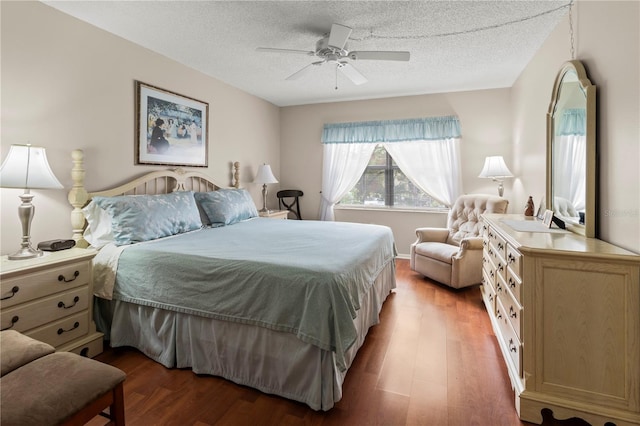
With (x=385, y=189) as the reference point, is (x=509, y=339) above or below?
below

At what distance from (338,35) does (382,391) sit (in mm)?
2449

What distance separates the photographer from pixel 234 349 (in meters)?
1.92

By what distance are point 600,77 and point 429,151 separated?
2.74 metres

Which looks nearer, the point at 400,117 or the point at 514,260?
the point at 514,260

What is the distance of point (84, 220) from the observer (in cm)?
250

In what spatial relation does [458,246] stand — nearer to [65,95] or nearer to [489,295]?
[489,295]

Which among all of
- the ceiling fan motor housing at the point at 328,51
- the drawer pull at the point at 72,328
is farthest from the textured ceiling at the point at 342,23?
the drawer pull at the point at 72,328

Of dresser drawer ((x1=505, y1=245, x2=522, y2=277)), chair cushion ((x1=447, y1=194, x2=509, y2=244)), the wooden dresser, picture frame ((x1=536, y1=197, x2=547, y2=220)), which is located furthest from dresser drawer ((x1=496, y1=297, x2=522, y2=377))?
chair cushion ((x1=447, y1=194, x2=509, y2=244))

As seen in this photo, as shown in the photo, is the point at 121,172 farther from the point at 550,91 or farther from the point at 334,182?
the point at 550,91

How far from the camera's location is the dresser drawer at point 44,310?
5.72ft

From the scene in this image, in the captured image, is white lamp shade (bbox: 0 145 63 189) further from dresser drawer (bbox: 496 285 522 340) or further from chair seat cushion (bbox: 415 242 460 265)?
chair seat cushion (bbox: 415 242 460 265)

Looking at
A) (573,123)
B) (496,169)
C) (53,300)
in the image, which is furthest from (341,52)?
(53,300)

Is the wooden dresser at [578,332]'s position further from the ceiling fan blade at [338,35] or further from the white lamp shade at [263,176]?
the white lamp shade at [263,176]

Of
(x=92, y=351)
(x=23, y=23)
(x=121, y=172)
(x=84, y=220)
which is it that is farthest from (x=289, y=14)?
(x=92, y=351)
